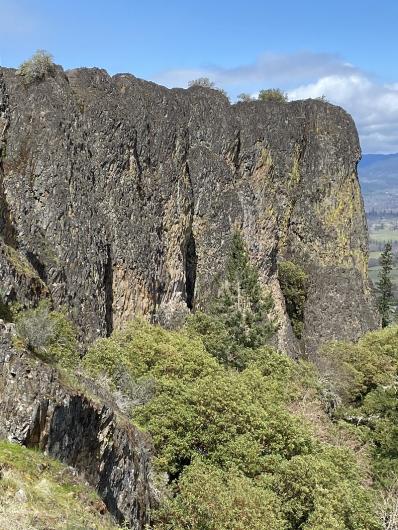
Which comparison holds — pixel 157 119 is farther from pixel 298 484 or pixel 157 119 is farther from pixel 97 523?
pixel 97 523

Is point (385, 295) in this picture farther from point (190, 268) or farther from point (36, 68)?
point (36, 68)

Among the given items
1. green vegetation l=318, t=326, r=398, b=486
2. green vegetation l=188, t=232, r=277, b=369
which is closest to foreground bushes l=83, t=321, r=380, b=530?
green vegetation l=318, t=326, r=398, b=486

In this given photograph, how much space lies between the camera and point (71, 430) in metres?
17.8

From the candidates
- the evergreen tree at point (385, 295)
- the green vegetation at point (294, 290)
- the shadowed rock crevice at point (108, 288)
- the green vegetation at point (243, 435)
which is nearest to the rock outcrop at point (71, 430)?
the green vegetation at point (243, 435)

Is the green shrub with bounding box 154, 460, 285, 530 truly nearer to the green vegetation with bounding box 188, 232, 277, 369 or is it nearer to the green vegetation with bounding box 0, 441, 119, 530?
the green vegetation with bounding box 0, 441, 119, 530

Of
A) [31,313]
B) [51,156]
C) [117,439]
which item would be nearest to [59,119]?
[51,156]

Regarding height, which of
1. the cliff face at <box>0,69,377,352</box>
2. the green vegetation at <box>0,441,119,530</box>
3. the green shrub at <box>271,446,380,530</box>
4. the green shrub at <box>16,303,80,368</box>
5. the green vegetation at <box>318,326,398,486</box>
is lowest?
the green vegetation at <box>318,326,398,486</box>

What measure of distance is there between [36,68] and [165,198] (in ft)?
58.4

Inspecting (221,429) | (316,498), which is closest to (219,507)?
(316,498)

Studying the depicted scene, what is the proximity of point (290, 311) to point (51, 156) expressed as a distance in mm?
37067

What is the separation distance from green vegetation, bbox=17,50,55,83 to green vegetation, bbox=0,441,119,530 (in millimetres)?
47362

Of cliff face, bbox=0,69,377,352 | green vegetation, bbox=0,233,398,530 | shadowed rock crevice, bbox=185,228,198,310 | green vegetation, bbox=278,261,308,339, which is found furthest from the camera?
green vegetation, bbox=278,261,308,339

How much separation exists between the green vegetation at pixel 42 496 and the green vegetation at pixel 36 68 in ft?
155

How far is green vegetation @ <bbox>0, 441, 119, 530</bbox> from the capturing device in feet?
40.8
